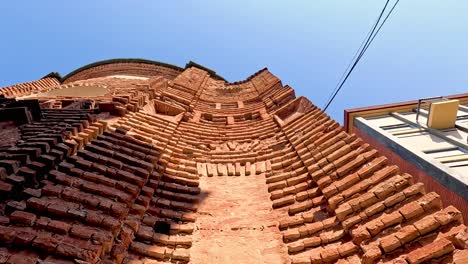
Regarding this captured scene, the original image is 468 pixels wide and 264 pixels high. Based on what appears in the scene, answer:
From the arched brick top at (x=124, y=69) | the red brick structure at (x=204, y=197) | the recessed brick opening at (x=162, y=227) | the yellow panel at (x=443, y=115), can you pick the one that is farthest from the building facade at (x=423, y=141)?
the arched brick top at (x=124, y=69)

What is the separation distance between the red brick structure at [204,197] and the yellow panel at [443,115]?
265 cm

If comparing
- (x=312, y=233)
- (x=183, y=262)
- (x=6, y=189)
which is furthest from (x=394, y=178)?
(x=6, y=189)

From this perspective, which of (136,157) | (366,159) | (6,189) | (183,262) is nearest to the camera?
(6,189)

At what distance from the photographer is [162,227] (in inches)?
136

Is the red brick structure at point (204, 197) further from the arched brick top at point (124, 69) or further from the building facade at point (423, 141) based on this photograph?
the arched brick top at point (124, 69)

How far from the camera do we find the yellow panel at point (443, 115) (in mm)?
6852

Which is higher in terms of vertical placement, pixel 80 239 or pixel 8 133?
pixel 8 133

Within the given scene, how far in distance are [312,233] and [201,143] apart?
263cm

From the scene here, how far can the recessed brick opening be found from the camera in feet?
11.2

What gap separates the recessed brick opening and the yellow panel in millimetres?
5389

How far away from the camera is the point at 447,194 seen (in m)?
4.94

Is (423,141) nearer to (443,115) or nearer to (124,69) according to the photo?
(443,115)

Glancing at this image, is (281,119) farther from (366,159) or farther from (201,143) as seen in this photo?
(366,159)

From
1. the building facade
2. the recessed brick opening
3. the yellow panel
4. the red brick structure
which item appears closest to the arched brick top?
the building facade
